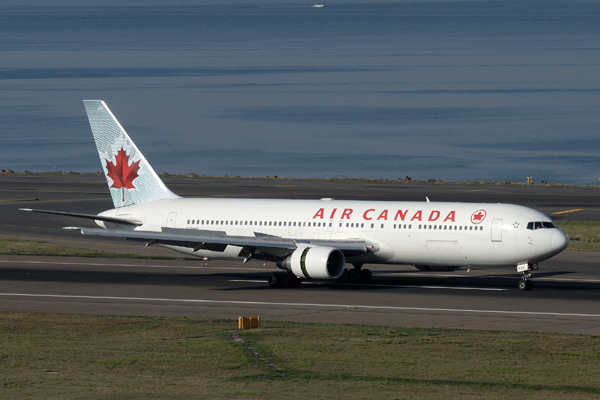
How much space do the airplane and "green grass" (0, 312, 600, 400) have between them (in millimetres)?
11185

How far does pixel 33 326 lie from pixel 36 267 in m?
21.7

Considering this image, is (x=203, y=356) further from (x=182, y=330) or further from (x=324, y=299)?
(x=324, y=299)

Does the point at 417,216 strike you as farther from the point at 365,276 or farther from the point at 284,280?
the point at 284,280

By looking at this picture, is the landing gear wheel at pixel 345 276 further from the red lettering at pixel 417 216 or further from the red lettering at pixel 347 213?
the red lettering at pixel 417 216

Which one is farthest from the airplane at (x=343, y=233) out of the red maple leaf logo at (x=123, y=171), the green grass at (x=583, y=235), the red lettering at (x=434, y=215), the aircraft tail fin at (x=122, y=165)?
the green grass at (x=583, y=235)

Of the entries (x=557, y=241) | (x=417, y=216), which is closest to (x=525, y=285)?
(x=557, y=241)

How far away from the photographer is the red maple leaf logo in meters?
53.2

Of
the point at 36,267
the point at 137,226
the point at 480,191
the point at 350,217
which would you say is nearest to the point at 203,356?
the point at 350,217

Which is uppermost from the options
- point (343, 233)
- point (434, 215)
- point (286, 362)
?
point (434, 215)

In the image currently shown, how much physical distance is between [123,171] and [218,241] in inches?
459

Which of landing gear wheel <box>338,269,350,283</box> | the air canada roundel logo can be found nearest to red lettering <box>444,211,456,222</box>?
the air canada roundel logo

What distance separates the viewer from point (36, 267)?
53.2m

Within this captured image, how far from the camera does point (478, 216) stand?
4356 centimetres

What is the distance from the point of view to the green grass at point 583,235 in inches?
2462
